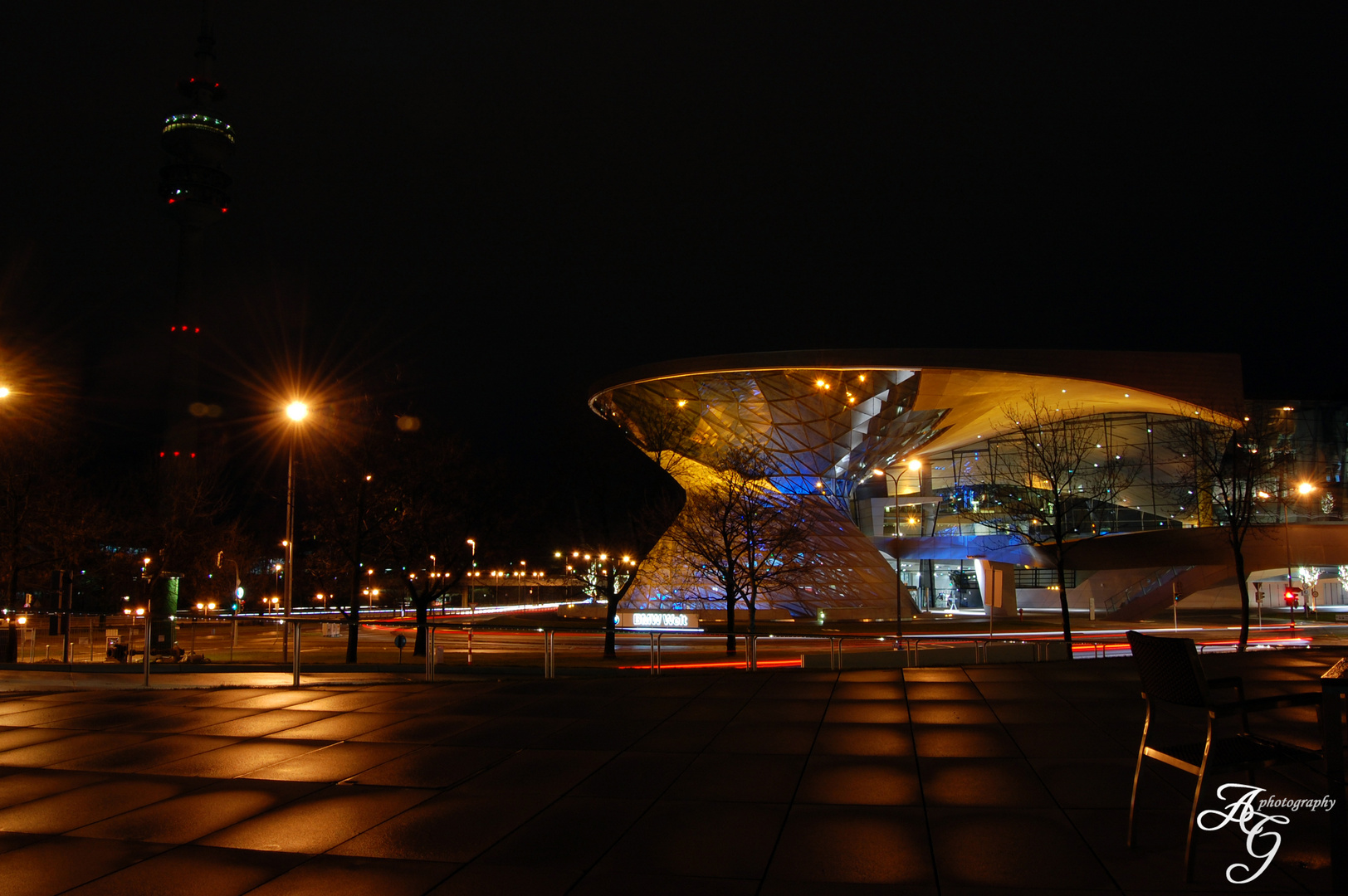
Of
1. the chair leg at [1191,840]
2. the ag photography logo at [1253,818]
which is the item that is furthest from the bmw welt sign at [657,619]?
the chair leg at [1191,840]

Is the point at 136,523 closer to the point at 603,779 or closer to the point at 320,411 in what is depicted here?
the point at 320,411

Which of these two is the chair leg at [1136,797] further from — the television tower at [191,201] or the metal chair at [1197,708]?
the television tower at [191,201]

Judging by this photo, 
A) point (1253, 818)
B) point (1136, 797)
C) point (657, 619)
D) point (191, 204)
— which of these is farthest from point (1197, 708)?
point (191, 204)

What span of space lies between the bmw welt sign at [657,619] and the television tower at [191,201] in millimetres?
59932

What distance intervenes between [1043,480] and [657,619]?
63.9 feet

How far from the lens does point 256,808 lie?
6086mm

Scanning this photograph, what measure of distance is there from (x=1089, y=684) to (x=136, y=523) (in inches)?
1637

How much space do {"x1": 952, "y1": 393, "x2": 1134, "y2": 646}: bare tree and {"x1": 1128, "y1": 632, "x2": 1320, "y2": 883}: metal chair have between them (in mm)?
33817

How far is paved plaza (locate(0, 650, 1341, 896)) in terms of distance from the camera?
4707 millimetres

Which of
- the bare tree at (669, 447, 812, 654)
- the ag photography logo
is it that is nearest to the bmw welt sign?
the bare tree at (669, 447, 812, 654)

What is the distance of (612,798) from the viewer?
6.23 m

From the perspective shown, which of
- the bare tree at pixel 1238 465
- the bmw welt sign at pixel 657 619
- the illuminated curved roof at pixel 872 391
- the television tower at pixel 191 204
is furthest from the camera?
the television tower at pixel 191 204

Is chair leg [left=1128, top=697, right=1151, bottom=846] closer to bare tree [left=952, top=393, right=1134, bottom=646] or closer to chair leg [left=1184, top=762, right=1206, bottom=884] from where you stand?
chair leg [left=1184, top=762, right=1206, bottom=884]

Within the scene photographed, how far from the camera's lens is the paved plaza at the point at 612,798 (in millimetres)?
4707
